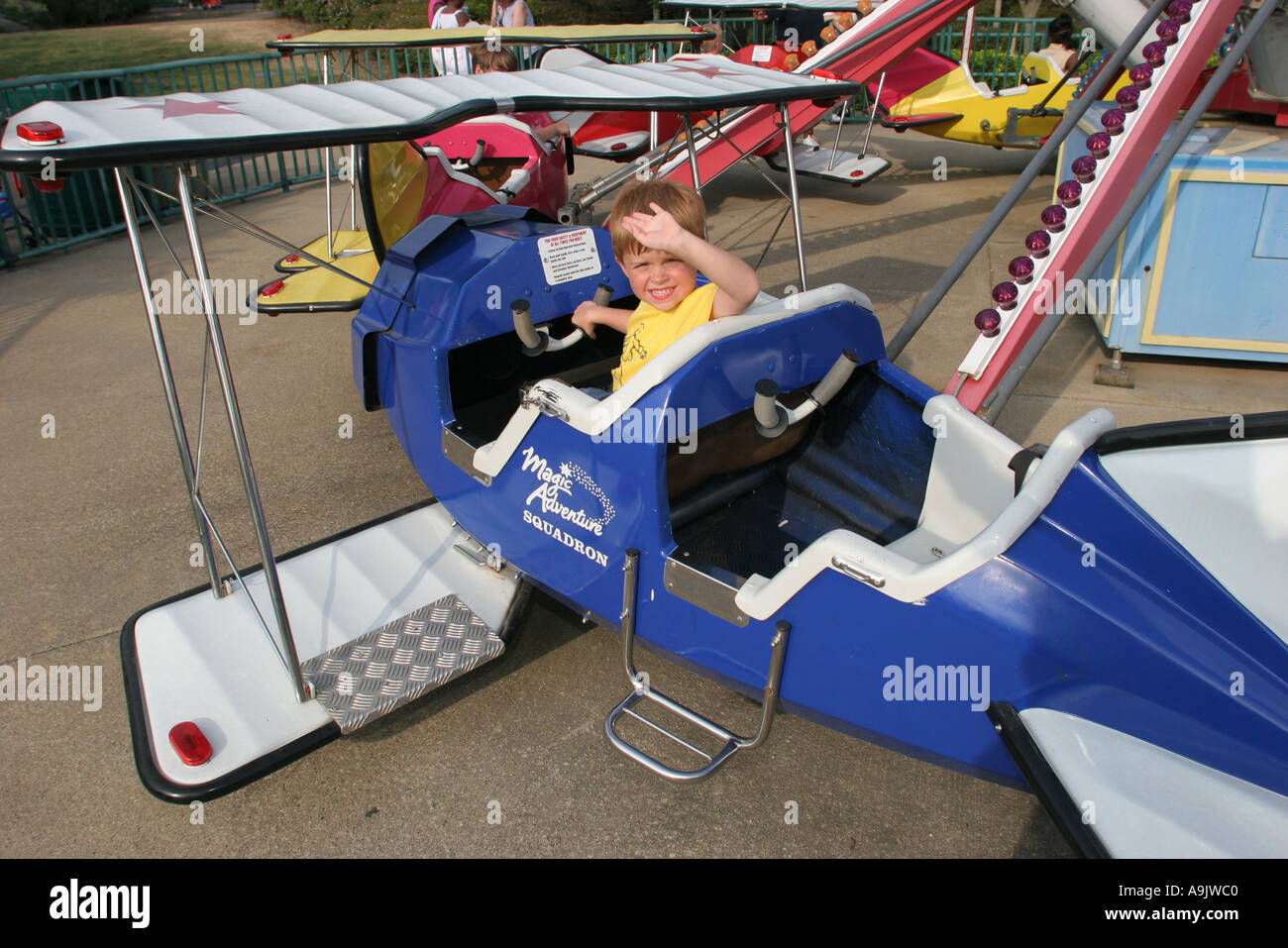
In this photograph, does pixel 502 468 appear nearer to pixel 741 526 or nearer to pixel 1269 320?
pixel 741 526

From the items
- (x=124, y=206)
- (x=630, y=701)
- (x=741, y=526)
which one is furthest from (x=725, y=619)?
(x=124, y=206)

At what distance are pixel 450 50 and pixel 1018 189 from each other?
6012 millimetres

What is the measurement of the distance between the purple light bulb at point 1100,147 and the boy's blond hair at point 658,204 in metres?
2.76

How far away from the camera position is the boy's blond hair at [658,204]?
2576 mm

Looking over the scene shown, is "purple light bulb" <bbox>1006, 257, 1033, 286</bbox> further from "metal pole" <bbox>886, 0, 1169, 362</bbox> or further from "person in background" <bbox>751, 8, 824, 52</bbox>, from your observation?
"person in background" <bbox>751, 8, 824, 52</bbox>

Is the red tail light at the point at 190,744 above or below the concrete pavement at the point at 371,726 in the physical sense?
above

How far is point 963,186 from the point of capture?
30.8 feet

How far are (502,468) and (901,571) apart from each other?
1.32 m

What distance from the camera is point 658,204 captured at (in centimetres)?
257

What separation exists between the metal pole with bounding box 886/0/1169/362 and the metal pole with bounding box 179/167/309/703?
8.17ft

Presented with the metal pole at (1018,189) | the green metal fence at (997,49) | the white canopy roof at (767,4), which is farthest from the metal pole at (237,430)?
the green metal fence at (997,49)

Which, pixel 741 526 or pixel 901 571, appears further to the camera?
pixel 741 526

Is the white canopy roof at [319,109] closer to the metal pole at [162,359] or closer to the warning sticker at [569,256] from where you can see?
the metal pole at [162,359]

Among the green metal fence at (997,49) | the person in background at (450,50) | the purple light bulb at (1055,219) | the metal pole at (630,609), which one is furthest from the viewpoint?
the green metal fence at (997,49)
